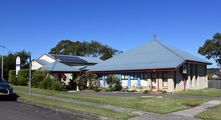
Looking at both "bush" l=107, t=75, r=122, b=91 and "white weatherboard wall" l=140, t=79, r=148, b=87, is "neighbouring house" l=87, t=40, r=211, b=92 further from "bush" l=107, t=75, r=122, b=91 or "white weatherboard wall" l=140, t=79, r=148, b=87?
"bush" l=107, t=75, r=122, b=91

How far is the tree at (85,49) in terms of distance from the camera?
92562 millimetres

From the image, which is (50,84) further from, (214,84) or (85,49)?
(85,49)

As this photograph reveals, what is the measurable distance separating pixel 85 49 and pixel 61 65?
176 ft

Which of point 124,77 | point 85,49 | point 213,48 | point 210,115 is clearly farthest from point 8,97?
point 85,49

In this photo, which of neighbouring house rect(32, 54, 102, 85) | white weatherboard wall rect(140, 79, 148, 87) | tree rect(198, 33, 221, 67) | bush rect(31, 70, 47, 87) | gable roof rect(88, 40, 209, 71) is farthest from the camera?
tree rect(198, 33, 221, 67)

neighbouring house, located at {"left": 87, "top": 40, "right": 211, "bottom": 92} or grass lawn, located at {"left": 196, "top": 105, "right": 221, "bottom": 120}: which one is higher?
neighbouring house, located at {"left": 87, "top": 40, "right": 211, "bottom": 92}

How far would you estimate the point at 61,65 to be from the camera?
40031 mm

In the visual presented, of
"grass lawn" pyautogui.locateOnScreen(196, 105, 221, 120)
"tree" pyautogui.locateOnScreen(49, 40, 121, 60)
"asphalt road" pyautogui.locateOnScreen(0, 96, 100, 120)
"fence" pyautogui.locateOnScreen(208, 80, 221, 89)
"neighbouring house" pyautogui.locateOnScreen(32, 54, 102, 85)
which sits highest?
"tree" pyautogui.locateOnScreen(49, 40, 121, 60)

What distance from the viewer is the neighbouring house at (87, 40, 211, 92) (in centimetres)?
3158

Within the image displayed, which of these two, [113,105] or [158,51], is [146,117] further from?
[158,51]

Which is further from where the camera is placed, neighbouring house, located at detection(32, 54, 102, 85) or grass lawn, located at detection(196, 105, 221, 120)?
neighbouring house, located at detection(32, 54, 102, 85)

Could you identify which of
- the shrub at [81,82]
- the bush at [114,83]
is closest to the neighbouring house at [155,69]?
the bush at [114,83]

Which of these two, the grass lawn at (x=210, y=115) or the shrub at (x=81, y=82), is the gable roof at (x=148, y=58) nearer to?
the shrub at (x=81, y=82)

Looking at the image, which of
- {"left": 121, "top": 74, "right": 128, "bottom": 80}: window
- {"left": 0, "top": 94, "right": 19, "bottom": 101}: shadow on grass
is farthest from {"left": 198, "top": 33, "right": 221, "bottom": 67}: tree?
{"left": 0, "top": 94, "right": 19, "bottom": 101}: shadow on grass
